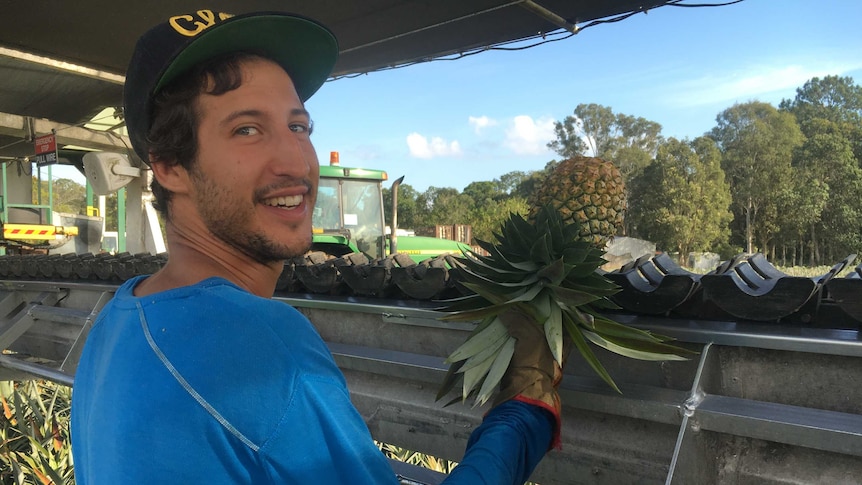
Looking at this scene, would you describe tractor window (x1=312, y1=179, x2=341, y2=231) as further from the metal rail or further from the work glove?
the work glove

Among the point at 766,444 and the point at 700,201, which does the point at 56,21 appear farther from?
the point at 700,201

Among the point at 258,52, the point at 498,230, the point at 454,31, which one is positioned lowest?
the point at 498,230

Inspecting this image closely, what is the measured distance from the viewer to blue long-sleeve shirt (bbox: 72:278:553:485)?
3.23 feet

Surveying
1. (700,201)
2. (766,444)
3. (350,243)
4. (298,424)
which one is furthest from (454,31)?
(700,201)

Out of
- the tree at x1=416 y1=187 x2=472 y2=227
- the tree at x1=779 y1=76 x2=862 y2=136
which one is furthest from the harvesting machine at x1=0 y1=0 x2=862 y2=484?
the tree at x1=779 y1=76 x2=862 y2=136

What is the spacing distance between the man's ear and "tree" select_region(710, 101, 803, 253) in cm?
5381

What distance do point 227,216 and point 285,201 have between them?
13cm

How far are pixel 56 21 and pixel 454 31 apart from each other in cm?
347

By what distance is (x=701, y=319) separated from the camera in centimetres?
180

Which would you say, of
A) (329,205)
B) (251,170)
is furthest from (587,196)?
(329,205)

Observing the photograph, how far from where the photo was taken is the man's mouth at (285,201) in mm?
1323

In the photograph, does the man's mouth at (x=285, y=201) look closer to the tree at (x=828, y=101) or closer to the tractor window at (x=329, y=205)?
the tractor window at (x=329, y=205)

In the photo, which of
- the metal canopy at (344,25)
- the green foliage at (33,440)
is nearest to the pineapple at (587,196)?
the metal canopy at (344,25)

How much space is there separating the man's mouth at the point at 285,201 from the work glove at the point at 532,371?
2.44 feet
